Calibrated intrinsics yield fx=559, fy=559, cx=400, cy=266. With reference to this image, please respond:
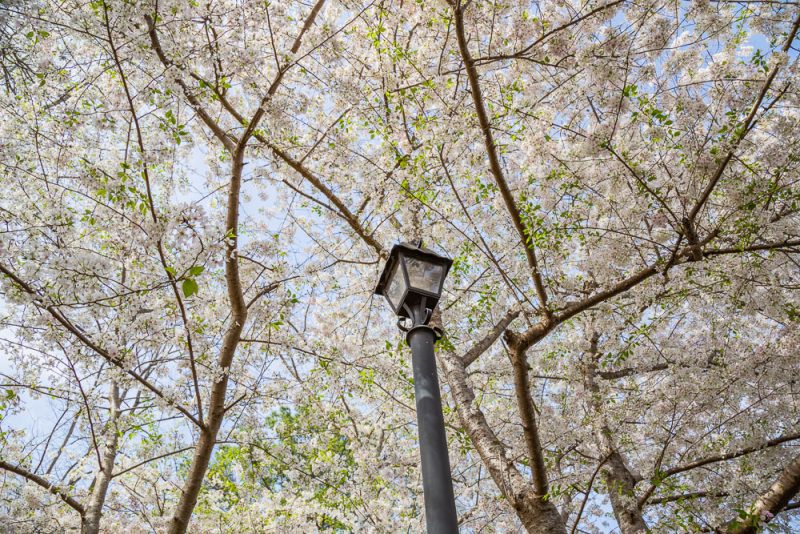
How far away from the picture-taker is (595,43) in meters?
4.63

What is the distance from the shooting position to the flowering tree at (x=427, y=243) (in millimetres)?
4172

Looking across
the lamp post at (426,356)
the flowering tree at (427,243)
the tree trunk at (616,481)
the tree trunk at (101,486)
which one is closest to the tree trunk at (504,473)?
the flowering tree at (427,243)

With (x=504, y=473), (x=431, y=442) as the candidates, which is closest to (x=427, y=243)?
(x=504, y=473)

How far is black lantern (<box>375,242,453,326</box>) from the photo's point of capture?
325 centimetres

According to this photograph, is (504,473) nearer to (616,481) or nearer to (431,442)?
(431,442)

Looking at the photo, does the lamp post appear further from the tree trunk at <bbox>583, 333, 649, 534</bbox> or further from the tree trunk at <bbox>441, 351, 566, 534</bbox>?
the tree trunk at <bbox>583, 333, 649, 534</bbox>

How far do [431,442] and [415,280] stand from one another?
1009mm

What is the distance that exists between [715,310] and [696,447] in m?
1.68

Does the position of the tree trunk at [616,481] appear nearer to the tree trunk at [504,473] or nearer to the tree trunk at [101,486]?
the tree trunk at [504,473]

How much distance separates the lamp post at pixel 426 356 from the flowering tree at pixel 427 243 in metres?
1.17

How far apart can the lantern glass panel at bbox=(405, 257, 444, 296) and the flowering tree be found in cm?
115

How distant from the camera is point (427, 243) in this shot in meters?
7.16

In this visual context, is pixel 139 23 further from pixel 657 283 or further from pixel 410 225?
pixel 657 283

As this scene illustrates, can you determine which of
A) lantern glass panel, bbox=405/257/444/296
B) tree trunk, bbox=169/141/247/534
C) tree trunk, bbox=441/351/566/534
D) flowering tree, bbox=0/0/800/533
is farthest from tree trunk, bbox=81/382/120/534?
lantern glass panel, bbox=405/257/444/296
